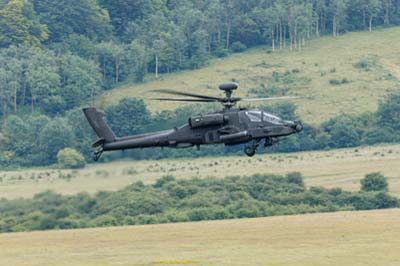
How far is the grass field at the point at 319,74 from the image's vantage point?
15275cm

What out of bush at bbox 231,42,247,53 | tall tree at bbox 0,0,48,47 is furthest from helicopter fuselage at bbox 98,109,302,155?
tall tree at bbox 0,0,48,47

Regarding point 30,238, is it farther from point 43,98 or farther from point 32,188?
point 43,98

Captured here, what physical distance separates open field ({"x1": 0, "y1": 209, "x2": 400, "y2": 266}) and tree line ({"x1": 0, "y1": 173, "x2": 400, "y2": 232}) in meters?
1.45

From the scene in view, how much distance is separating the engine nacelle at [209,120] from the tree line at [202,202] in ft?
96.1

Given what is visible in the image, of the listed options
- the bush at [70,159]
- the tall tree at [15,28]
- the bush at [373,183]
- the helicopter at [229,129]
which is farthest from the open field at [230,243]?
the tall tree at [15,28]

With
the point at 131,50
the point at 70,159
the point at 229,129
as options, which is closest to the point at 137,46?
the point at 131,50

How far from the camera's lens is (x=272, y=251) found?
238ft

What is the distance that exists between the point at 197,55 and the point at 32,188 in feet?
323

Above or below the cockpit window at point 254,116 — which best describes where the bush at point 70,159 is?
below

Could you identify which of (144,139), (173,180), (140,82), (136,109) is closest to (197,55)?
(140,82)

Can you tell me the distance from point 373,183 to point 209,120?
169ft

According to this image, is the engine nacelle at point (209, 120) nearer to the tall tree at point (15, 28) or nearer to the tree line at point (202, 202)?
the tree line at point (202, 202)

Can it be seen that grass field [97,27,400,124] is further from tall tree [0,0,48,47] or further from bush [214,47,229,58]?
tall tree [0,0,48,47]

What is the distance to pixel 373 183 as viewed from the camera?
10469 cm
